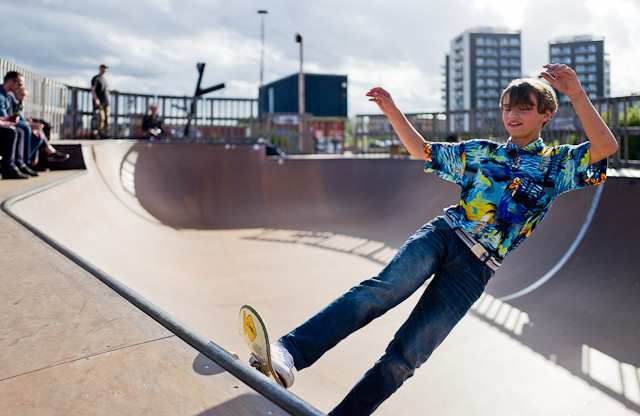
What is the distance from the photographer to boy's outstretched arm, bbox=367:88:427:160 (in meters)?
2.45

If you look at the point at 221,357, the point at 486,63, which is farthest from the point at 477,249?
the point at 486,63

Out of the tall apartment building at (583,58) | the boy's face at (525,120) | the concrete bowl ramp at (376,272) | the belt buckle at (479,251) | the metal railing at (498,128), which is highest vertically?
the tall apartment building at (583,58)

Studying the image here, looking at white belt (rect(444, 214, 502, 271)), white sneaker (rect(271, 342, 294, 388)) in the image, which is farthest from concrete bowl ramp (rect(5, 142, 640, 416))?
white belt (rect(444, 214, 502, 271))

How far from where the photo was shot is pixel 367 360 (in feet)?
13.1

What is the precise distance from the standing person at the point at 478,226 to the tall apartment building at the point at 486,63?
110 m

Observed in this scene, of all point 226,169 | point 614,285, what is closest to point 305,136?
point 226,169

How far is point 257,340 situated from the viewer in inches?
70.0

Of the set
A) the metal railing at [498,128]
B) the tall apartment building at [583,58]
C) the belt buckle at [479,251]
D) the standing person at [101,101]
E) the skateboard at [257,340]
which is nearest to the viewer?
the skateboard at [257,340]

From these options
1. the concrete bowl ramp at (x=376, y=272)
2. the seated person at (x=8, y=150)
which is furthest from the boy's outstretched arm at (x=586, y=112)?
the seated person at (x=8, y=150)

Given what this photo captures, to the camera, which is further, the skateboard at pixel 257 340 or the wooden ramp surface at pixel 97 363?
the skateboard at pixel 257 340

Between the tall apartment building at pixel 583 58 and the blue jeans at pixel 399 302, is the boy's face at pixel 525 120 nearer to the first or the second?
the blue jeans at pixel 399 302

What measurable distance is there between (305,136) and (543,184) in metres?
16.1

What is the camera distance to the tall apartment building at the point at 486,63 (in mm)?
107562

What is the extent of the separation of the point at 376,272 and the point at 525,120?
479cm
